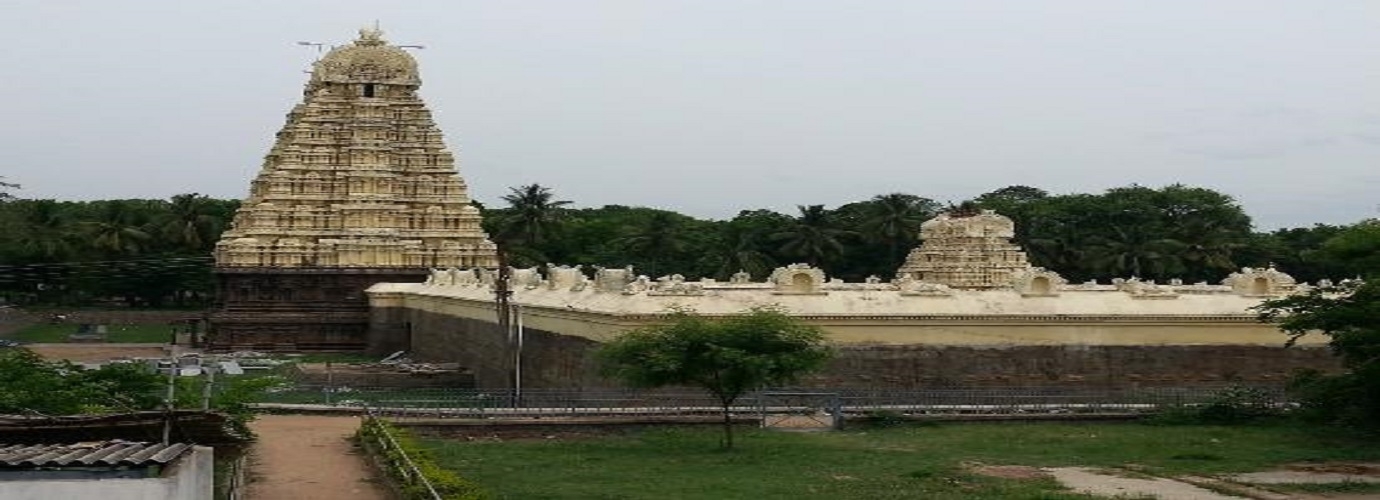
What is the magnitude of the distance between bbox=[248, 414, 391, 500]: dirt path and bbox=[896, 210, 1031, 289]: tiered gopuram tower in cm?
3670

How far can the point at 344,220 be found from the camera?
7519cm

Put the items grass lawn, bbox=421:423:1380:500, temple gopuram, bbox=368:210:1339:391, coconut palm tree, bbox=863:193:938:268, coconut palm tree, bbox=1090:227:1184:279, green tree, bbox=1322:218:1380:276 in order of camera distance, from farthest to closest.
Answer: coconut palm tree, bbox=863:193:938:268
coconut palm tree, bbox=1090:227:1184:279
temple gopuram, bbox=368:210:1339:391
green tree, bbox=1322:218:1380:276
grass lawn, bbox=421:423:1380:500

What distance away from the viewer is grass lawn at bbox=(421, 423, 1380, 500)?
26328 millimetres

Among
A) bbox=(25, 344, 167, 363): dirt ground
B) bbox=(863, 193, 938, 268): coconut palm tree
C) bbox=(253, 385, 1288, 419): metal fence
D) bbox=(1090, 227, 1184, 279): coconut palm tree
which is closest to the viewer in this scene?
bbox=(253, 385, 1288, 419): metal fence

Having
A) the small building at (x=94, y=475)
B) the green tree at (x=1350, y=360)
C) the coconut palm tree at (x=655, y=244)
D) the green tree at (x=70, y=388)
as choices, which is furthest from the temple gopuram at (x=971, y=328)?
the coconut palm tree at (x=655, y=244)

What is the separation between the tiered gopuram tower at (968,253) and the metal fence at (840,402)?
1098 inches

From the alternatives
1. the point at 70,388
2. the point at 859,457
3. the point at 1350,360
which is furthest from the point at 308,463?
the point at 1350,360

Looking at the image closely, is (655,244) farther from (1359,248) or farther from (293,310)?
(1359,248)

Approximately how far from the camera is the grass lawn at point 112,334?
81.2 m

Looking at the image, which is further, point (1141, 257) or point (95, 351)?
point (1141, 257)

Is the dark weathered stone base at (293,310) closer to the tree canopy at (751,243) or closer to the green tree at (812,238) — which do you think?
the tree canopy at (751,243)

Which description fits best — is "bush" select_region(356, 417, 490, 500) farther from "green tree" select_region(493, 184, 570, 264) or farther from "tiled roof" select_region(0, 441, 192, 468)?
"green tree" select_region(493, 184, 570, 264)

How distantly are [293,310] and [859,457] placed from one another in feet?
157

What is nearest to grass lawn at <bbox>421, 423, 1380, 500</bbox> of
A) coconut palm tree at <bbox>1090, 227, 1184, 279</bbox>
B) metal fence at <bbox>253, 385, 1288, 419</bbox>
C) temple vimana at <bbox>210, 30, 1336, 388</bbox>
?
metal fence at <bbox>253, 385, 1288, 419</bbox>
